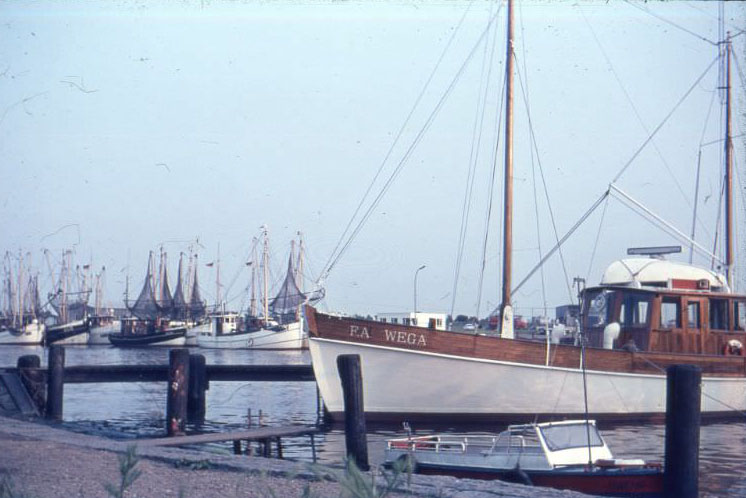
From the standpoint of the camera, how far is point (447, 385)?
21203 mm

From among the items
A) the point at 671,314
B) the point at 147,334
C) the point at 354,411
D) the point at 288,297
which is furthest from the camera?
the point at 147,334

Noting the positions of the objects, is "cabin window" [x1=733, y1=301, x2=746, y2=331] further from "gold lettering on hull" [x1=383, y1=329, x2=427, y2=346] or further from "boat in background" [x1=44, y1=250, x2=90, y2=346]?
"boat in background" [x1=44, y1=250, x2=90, y2=346]

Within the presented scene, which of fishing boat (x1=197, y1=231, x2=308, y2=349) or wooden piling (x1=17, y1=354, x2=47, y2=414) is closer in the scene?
wooden piling (x1=17, y1=354, x2=47, y2=414)

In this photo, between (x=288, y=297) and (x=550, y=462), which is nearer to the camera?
(x=550, y=462)

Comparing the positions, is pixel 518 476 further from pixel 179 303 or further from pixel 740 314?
pixel 179 303

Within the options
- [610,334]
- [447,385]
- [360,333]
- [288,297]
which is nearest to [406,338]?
[360,333]

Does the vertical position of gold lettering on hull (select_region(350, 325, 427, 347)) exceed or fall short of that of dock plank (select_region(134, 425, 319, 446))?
it exceeds it

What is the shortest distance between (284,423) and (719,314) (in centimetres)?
1062

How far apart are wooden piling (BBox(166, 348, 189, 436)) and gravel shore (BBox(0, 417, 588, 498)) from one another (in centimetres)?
598

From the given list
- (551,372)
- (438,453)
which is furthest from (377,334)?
(438,453)

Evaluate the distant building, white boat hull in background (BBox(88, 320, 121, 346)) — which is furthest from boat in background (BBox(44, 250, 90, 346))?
the distant building

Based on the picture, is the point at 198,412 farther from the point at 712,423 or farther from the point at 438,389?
the point at 712,423

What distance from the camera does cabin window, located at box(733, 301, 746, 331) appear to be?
2303 centimetres

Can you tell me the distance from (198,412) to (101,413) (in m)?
5.44
